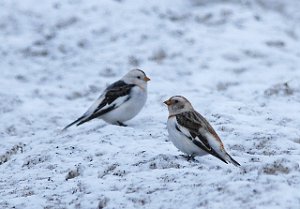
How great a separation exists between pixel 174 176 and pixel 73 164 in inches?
74.7

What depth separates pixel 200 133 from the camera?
8.46 m

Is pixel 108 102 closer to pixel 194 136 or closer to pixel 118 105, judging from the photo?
pixel 118 105

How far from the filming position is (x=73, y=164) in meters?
9.02

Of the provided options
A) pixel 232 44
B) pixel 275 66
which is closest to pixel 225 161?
pixel 275 66

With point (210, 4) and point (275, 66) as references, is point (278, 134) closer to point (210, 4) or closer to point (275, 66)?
point (275, 66)

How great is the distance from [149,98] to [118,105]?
2695mm

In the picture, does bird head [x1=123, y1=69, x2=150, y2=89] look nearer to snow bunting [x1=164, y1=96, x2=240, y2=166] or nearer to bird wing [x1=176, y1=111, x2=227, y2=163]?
snow bunting [x1=164, y1=96, x2=240, y2=166]

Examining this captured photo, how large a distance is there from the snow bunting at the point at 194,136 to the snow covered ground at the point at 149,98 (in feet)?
0.62

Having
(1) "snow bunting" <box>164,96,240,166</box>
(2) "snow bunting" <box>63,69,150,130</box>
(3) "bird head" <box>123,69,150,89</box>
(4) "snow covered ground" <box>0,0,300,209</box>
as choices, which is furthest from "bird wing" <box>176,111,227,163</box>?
(3) "bird head" <box>123,69,150,89</box>

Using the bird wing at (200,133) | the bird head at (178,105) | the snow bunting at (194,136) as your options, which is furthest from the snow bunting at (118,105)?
the bird wing at (200,133)

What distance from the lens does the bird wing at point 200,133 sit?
8.29 metres

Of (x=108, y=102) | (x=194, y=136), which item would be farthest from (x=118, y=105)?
(x=194, y=136)

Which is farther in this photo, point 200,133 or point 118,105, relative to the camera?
point 118,105

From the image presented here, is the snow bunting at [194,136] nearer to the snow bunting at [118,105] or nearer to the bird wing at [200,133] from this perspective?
the bird wing at [200,133]
